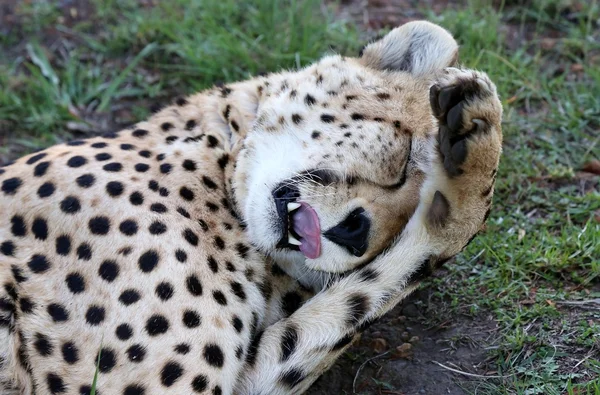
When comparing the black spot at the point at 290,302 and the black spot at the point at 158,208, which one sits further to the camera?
the black spot at the point at 290,302

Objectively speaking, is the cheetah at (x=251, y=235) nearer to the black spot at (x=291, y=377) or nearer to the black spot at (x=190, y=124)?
the black spot at (x=291, y=377)

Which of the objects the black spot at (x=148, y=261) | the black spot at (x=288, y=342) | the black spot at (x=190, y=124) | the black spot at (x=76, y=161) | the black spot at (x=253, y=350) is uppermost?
the black spot at (x=190, y=124)

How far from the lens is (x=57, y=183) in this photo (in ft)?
7.62

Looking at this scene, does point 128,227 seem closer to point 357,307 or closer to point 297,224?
point 297,224

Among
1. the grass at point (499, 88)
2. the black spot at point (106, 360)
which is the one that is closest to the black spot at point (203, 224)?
the black spot at point (106, 360)

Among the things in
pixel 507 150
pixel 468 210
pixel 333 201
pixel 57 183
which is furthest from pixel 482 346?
pixel 57 183

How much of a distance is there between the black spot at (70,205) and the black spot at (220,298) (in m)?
0.48

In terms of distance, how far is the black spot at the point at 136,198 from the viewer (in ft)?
7.39

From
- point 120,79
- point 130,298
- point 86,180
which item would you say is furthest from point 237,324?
point 120,79

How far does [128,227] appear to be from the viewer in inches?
86.7

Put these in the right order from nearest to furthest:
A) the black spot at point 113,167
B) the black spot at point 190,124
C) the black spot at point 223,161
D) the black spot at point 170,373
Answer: the black spot at point 170,373, the black spot at point 113,167, the black spot at point 223,161, the black spot at point 190,124

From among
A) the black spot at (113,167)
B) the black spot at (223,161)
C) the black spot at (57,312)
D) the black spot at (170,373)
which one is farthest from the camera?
the black spot at (223,161)

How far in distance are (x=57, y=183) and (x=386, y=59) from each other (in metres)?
1.07

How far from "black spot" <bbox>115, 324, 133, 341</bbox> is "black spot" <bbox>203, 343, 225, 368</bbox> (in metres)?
0.20
